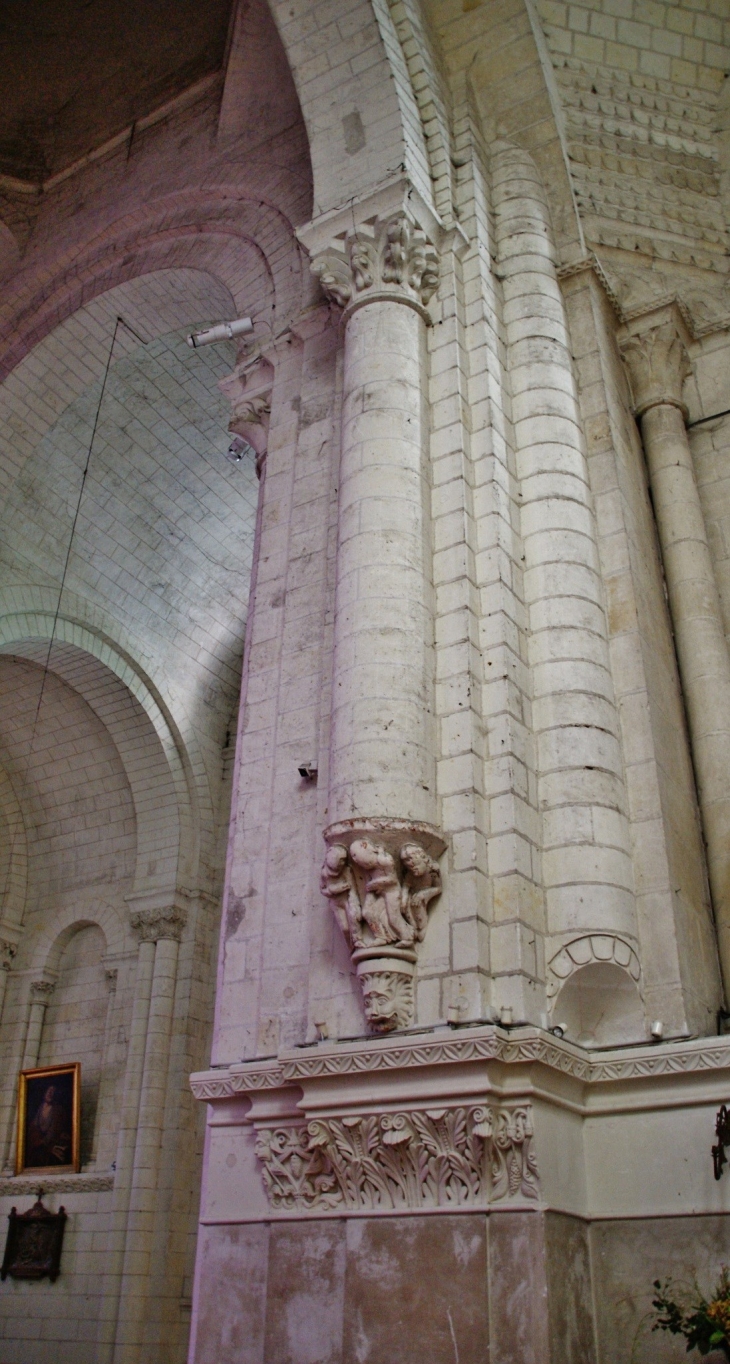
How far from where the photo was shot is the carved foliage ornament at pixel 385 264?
243 inches

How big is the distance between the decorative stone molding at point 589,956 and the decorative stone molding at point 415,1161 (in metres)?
0.62

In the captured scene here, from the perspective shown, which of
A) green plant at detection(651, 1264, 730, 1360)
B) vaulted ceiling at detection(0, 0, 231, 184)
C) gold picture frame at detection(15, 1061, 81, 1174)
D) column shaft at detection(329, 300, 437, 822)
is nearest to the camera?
green plant at detection(651, 1264, 730, 1360)

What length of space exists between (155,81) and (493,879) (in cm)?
909

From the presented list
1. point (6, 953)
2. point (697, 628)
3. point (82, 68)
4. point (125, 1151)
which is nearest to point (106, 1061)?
point (125, 1151)

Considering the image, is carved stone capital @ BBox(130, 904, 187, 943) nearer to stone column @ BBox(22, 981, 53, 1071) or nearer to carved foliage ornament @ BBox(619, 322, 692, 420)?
stone column @ BBox(22, 981, 53, 1071)

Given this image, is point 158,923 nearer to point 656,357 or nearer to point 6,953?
point 6,953

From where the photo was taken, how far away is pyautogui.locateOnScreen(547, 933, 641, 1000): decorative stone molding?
4465 mm

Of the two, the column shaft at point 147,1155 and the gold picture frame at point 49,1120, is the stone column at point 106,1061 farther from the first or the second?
the column shaft at point 147,1155

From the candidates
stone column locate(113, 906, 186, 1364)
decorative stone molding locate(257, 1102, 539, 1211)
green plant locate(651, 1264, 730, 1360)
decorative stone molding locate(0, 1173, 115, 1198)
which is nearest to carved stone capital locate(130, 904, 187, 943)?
stone column locate(113, 906, 186, 1364)

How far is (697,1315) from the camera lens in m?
3.54

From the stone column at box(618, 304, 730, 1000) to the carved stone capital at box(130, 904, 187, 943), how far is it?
21.9 ft

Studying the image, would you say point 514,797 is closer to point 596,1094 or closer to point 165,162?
point 596,1094

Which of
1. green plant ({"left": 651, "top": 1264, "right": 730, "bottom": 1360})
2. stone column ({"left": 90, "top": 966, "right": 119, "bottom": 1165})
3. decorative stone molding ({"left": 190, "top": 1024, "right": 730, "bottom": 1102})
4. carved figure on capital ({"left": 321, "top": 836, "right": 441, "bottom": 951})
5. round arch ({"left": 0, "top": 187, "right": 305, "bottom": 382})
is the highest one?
round arch ({"left": 0, "top": 187, "right": 305, "bottom": 382})

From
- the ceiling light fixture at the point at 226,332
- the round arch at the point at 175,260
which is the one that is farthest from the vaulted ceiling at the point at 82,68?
the ceiling light fixture at the point at 226,332
